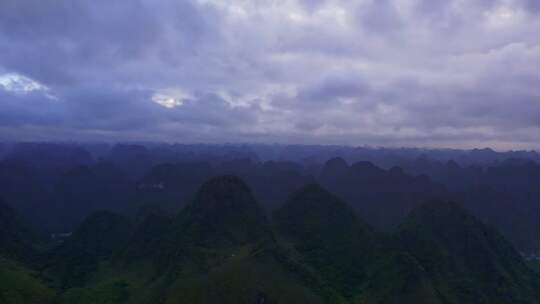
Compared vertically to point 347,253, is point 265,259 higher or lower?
higher

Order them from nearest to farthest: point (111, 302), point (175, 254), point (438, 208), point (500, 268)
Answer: point (111, 302) < point (175, 254) < point (500, 268) < point (438, 208)

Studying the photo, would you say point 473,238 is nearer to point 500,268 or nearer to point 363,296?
point 500,268

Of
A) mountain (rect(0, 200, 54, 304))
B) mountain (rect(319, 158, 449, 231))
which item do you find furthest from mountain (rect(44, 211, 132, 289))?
mountain (rect(319, 158, 449, 231))

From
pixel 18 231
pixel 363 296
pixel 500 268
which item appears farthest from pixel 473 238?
pixel 18 231

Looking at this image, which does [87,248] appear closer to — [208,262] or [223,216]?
[223,216]

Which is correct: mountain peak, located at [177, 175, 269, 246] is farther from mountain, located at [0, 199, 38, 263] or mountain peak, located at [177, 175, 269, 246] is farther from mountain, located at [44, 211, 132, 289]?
mountain, located at [0, 199, 38, 263]

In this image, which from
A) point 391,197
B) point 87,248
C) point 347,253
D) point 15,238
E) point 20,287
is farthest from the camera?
point 391,197

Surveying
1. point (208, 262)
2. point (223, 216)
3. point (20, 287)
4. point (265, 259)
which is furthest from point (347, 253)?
point (20, 287)
